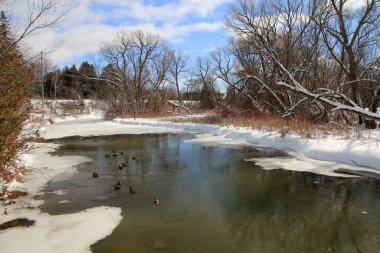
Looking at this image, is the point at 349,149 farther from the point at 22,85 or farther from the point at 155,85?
the point at 155,85

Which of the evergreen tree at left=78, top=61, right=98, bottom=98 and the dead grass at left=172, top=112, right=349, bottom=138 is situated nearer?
the dead grass at left=172, top=112, right=349, bottom=138

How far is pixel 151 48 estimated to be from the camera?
4431cm

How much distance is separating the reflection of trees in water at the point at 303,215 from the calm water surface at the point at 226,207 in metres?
0.02

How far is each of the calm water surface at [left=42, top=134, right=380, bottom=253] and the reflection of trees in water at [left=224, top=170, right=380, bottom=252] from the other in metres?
0.02

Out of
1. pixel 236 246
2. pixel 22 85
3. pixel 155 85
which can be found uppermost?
pixel 155 85

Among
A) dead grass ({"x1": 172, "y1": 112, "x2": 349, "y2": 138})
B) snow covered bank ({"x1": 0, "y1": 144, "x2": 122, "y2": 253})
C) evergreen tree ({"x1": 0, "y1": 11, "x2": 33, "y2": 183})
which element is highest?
evergreen tree ({"x1": 0, "y1": 11, "x2": 33, "y2": 183})

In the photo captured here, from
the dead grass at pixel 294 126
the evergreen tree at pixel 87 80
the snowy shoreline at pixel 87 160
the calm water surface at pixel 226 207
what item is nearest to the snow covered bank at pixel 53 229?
the snowy shoreline at pixel 87 160

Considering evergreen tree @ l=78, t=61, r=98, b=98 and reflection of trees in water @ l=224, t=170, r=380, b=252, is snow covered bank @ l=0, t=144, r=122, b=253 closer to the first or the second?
reflection of trees in water @ l=224, t=170, r=380, b=252

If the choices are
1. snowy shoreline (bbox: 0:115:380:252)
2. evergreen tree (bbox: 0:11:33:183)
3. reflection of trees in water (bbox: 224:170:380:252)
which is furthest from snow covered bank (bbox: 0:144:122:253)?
reflection of trees in water (bbox: 224:170:380:252)

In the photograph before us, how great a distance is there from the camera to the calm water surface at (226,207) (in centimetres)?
533

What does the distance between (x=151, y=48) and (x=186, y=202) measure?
3902 centimetres

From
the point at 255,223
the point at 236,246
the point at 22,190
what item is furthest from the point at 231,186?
the point at 22,190

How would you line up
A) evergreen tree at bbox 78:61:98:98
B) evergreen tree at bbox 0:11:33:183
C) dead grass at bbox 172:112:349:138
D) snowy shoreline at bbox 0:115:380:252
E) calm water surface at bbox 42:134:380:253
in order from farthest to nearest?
1. evergreen tree at bbox 78:61:98:98
2. dead grass at bbox 172:112:349:138
3. evergreen tree at bbox 0:11:33:183
4. snowy shoreline at bbox 0:115:380:252
5. calm water surface at bbox 42:134:380:253

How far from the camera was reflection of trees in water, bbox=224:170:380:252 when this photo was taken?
5.31 metres
